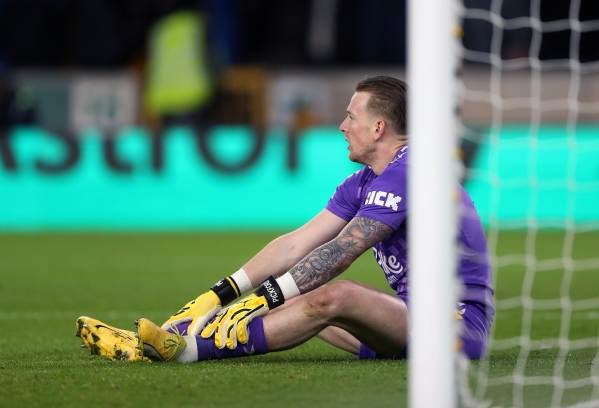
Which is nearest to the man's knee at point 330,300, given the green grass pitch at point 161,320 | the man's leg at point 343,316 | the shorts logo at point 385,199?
the man's leg at point 343,316

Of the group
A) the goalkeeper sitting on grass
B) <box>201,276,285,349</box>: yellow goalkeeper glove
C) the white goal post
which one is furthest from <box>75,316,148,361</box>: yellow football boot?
the white goal post

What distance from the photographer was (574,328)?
16.9 ft

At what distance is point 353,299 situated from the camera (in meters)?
3.58

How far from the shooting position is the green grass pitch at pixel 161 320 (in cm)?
312

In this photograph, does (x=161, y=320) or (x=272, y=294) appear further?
(x=161, y=320)

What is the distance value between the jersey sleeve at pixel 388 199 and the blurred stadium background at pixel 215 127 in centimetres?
504

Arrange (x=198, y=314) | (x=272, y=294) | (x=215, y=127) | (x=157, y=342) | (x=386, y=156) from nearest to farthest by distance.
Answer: (x=157, y=342)
(x=272, y=294)
(x=198, y=314)
(x=386, y=156)
(x=215, y=127)

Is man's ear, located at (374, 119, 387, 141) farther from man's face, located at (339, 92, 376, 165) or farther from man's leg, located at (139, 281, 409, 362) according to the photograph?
man's leg, located at (139, 281, 409, 362)

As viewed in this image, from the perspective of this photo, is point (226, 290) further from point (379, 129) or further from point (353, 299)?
point (379, 129)

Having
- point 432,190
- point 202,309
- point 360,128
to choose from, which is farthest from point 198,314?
point 432,190

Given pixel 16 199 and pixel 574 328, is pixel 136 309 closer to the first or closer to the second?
pixel 574 328

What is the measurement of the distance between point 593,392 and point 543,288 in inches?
146

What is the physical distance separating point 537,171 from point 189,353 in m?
7.79

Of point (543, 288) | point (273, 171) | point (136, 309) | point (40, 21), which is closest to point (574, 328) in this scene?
point (543, 288)
